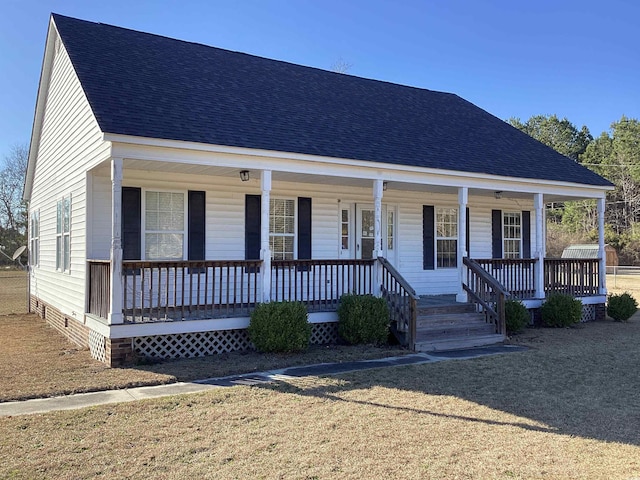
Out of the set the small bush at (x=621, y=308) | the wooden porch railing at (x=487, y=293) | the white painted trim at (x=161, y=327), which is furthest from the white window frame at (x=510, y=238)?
the white painted trim at (x=161, y=327)

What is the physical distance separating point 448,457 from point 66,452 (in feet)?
11.0

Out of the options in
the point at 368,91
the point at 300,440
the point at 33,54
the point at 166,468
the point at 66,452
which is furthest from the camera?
the point at 33,54

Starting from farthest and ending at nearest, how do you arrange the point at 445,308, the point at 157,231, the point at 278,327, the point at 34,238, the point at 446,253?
the point at 34,238 < the point at 446,253 < the point at 445,308 < the point at 157,231 < the point at 278,327

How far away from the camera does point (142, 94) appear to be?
32.1 ft

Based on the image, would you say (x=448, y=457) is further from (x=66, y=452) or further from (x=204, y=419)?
(x=66, y=452)

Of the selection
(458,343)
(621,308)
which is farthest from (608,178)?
(458,343)

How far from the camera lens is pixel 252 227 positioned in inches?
458

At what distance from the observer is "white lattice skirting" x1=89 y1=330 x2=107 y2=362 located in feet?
28.1

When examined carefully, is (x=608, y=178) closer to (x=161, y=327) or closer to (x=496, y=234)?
(x=496, y=234)

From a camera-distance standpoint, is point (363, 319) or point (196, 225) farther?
point (196, 225)

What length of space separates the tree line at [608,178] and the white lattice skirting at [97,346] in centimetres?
3603

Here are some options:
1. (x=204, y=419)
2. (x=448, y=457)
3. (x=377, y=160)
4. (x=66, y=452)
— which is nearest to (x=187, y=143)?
(x=377, y=160)

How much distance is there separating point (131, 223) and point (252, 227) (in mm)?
2560

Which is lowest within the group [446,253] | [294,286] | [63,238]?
[294,286]
